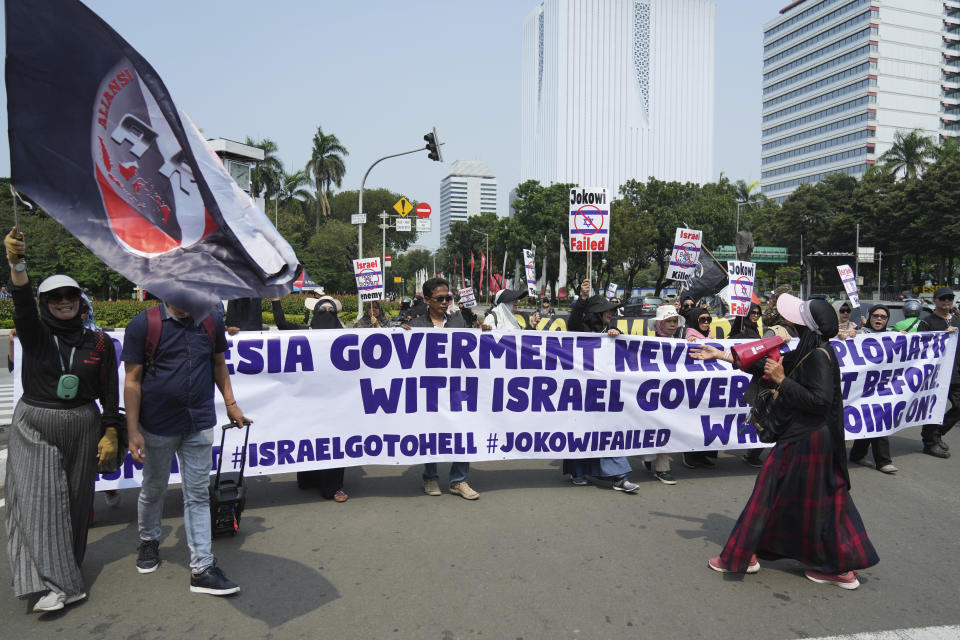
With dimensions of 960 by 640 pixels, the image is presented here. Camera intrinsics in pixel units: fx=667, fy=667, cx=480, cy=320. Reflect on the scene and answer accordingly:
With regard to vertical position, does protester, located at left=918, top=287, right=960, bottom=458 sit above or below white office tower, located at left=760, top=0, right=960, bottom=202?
below

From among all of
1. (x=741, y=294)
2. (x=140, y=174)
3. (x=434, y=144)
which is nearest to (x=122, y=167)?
(x=140, y=174)

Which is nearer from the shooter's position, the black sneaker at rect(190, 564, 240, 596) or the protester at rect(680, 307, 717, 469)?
the black sneaker at rect(190, 564, 240, 596)

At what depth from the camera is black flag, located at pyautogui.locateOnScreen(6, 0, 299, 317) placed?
2.71 meters

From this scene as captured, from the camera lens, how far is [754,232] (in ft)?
229

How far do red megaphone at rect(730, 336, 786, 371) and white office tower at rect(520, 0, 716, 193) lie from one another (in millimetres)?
130268

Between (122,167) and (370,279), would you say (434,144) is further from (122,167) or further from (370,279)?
(122,167)

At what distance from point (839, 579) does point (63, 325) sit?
4.53 m

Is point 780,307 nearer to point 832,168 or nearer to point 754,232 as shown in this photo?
point 754,232

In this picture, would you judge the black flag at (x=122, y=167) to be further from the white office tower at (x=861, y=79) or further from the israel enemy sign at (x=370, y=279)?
the white office tower at (x=861, y=79)

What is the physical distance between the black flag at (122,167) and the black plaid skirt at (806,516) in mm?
2945

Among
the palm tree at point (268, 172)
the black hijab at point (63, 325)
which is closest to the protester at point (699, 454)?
the black hijab at point (63, 325)

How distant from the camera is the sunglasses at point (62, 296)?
344cm

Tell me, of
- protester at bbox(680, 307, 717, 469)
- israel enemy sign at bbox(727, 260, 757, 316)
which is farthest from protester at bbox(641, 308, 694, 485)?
israel enemy sign at bbox(727, 260, 757, 316)

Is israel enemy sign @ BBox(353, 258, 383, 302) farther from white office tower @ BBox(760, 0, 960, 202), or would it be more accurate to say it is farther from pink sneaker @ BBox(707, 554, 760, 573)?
white office tower @ BBox(760, 0, 960, 202)
